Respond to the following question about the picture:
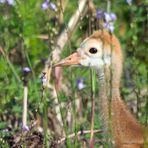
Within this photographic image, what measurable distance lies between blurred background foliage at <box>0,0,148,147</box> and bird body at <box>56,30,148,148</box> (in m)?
0.25

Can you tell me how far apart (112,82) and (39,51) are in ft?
7.14

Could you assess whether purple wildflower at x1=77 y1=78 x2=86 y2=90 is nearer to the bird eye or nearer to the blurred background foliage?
the blurred background foliage

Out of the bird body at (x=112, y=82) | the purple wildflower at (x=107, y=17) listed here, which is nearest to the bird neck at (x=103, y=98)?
the bird body at (x=112, y=82)

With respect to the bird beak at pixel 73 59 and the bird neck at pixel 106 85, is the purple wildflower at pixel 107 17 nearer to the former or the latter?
the bird beak at pixel 73 59

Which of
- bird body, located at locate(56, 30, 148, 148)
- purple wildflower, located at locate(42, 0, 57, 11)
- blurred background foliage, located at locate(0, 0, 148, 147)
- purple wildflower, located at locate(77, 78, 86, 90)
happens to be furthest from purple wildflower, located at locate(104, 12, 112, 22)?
bird body, located at locate(56, 30, 148, 148)

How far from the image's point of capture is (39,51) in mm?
8859

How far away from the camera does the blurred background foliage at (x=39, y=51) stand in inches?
302

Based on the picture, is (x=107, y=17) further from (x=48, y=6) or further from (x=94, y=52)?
(x=94, y=52)

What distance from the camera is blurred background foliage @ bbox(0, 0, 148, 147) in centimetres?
766

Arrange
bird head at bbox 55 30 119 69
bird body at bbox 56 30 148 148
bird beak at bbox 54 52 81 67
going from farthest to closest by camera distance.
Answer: bird beak at bbox 54 52 81 67 < bird head at bbox 55 30 119 69 < bird body at bbox 56 30 148 148

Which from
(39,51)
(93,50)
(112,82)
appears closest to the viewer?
(112,82)

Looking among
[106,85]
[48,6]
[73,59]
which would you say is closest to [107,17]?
[48,6]

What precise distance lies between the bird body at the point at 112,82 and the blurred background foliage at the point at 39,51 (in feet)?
0.82

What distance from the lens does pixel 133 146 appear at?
20.7 feet
